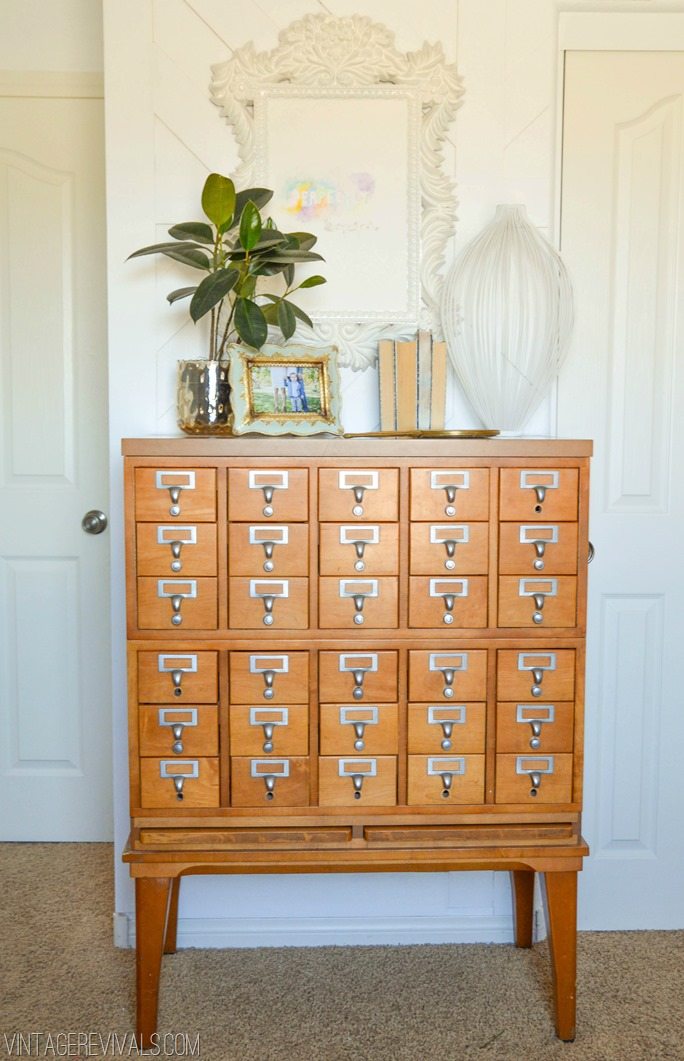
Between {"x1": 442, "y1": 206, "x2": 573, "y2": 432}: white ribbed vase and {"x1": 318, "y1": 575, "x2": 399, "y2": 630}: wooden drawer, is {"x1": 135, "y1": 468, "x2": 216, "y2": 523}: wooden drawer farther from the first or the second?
{"x1": 442, "y1": 206, "x2": 573, "y2": 432}: white ribbed vase

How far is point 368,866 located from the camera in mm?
1865

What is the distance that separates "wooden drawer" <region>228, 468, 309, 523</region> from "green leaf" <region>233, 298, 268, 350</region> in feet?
0.94

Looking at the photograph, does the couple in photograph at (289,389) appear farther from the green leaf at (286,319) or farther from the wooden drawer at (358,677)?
the wooden drawer at (358,677)

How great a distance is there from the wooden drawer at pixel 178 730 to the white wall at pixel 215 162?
0.44m

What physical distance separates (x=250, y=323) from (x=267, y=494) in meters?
0.37

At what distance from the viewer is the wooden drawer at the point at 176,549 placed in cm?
180

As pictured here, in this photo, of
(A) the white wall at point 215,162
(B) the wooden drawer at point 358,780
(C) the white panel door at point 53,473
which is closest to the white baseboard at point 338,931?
(A) the white wall at point 215,162

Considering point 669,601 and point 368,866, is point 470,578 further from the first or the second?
point 669,601

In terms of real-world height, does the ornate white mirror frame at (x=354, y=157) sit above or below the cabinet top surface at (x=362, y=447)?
above

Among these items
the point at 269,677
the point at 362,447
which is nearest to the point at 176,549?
the point at 269,677

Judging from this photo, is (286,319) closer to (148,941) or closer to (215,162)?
(215,162)

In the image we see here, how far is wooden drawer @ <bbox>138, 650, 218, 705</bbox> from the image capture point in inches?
71.7

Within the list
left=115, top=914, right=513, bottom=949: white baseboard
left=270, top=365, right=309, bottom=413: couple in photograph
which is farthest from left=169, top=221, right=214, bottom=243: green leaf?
left=115, top=914, right=513, bottom=949: white baseboard

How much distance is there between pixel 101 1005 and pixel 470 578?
122 centimetres
